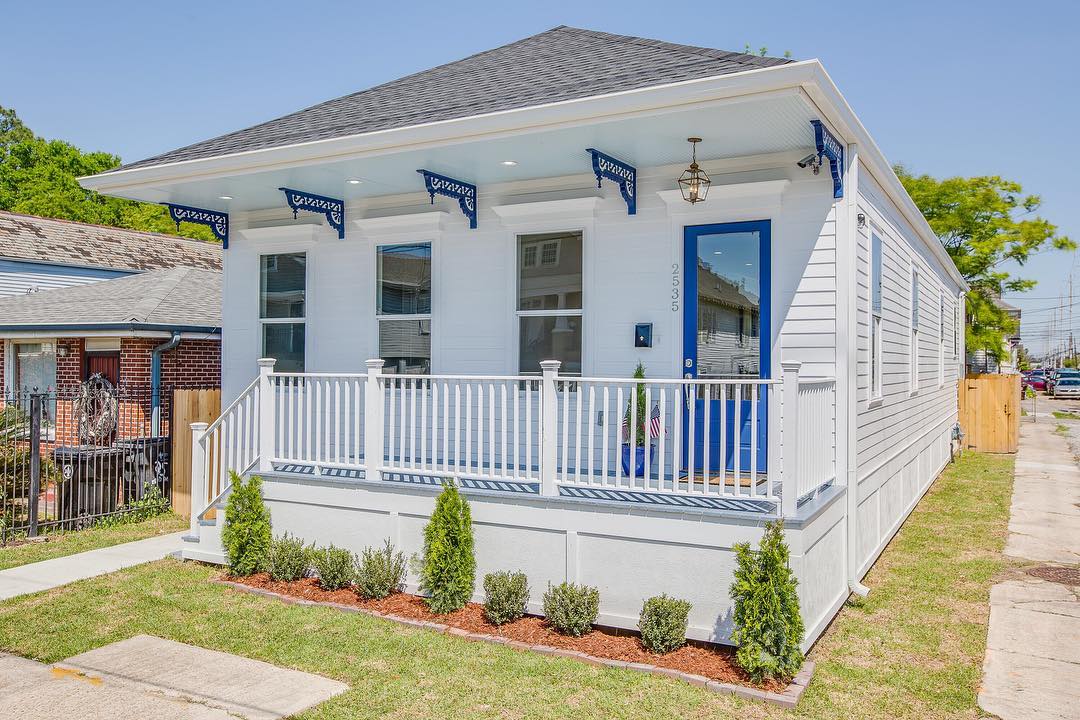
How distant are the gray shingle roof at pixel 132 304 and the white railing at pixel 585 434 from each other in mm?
4951

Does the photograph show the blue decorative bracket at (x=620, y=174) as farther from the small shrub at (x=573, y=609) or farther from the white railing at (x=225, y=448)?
the white railing at (x=225, y=448)

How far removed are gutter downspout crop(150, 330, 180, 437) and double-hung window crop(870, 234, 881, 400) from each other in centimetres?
951

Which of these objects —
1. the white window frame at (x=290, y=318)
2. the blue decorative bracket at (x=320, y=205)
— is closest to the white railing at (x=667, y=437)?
the blue decorative bracket at (x=320, y=205)

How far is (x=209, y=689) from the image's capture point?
4.74 m

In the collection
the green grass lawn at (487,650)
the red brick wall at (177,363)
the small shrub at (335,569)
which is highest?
the red brick wall at (177,363)

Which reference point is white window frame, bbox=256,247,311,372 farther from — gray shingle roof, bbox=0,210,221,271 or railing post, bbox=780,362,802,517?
gray shingle roof, bbox=0,210,221,271

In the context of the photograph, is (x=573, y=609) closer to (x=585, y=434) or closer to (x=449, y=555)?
(x=449, y=555)

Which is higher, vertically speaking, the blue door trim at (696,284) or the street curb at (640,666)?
the blue door trim at (696,284)

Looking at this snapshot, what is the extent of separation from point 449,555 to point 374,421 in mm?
1373

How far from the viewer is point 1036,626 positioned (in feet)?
20.4

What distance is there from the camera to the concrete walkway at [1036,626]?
4809 millimetres

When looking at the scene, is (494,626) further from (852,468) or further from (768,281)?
(768,281)

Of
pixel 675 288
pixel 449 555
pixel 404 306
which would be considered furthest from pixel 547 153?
pixel 449 555

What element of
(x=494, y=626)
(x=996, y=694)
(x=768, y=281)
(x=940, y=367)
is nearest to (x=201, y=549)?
(x=494, y=626)
